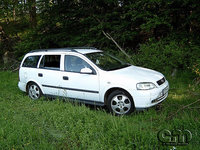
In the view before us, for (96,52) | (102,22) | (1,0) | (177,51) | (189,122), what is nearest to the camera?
(189,122)

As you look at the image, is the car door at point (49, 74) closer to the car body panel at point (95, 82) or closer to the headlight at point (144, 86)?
the car body panel at point (95, 82)

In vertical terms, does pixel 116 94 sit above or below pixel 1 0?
below

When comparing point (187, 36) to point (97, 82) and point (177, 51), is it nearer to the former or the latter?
point (177, 51)

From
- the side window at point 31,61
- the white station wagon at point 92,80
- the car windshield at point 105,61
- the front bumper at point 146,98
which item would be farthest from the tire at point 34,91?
the front bumper at point 146,98

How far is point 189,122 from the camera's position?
3.53m

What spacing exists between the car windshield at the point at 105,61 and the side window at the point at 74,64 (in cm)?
25

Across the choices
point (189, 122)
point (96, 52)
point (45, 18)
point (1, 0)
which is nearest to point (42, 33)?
point (45, 18)

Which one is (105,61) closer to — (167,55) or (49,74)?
(49,74)

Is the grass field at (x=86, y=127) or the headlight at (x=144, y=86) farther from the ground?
the headlight at (x=144, y=86)

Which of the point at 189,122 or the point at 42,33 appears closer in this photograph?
the point at 189,122

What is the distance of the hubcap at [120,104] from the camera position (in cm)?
464

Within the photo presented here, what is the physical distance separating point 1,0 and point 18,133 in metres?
9.76

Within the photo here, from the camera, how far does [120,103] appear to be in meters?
4.68

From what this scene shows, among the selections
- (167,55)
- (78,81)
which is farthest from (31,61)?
(167,55)
